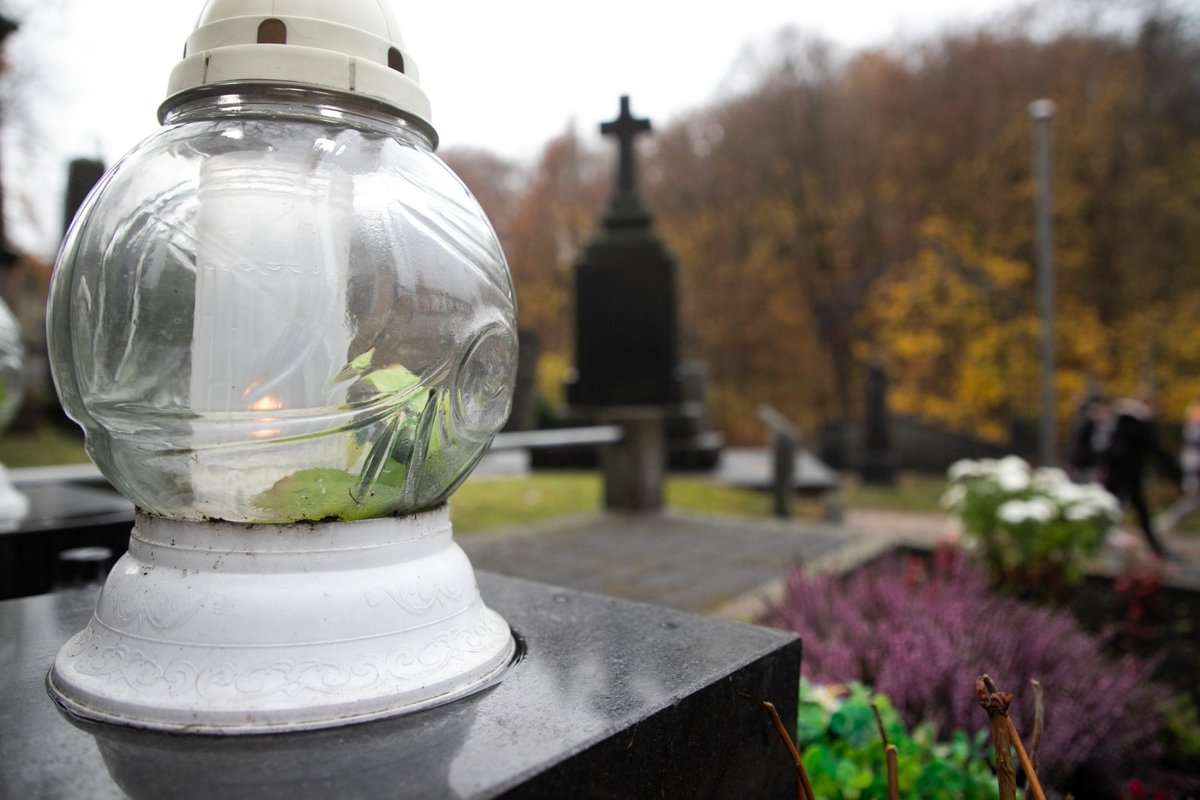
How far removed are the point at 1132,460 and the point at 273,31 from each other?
987 centimetres

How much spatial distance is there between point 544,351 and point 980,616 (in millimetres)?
26934

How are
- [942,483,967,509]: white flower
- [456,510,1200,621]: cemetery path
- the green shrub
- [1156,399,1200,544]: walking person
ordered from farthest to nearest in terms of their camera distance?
[1156,399,1200,544]: walking person, [942,483,967,509]: white flower, [456,510,1200,621]: cemetery path, the green shrub

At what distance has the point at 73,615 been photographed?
1495mm

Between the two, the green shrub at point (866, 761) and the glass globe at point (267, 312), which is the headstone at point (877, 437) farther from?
the glass globe at point (267, 312)

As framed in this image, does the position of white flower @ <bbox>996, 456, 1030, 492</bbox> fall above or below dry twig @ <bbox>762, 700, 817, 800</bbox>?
below

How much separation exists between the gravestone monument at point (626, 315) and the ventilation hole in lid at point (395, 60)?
28.9 feet

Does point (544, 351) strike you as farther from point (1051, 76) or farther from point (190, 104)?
point (190, 104)

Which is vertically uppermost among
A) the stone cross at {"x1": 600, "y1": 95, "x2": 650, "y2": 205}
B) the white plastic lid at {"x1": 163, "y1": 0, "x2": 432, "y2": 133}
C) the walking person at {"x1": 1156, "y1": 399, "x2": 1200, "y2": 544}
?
the stone cross at {"x1": 600, "y1": 95, "x2": 650, "y2": 205}

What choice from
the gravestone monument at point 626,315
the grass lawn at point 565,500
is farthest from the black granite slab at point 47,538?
the gravestone monument at point 626,315

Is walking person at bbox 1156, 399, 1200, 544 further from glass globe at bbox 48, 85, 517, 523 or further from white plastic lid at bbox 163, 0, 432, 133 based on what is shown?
white plastic lid at bbox 163, 0, 432, 133

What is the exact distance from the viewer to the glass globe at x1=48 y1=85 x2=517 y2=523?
1108mm

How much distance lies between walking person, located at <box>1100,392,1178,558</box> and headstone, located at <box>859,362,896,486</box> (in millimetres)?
6739

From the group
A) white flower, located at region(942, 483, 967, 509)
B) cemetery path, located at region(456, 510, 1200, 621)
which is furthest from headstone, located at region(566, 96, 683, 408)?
white flower, located at region(942, 483, 967, 509)

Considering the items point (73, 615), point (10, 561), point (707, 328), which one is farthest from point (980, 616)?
point (707, 328)
